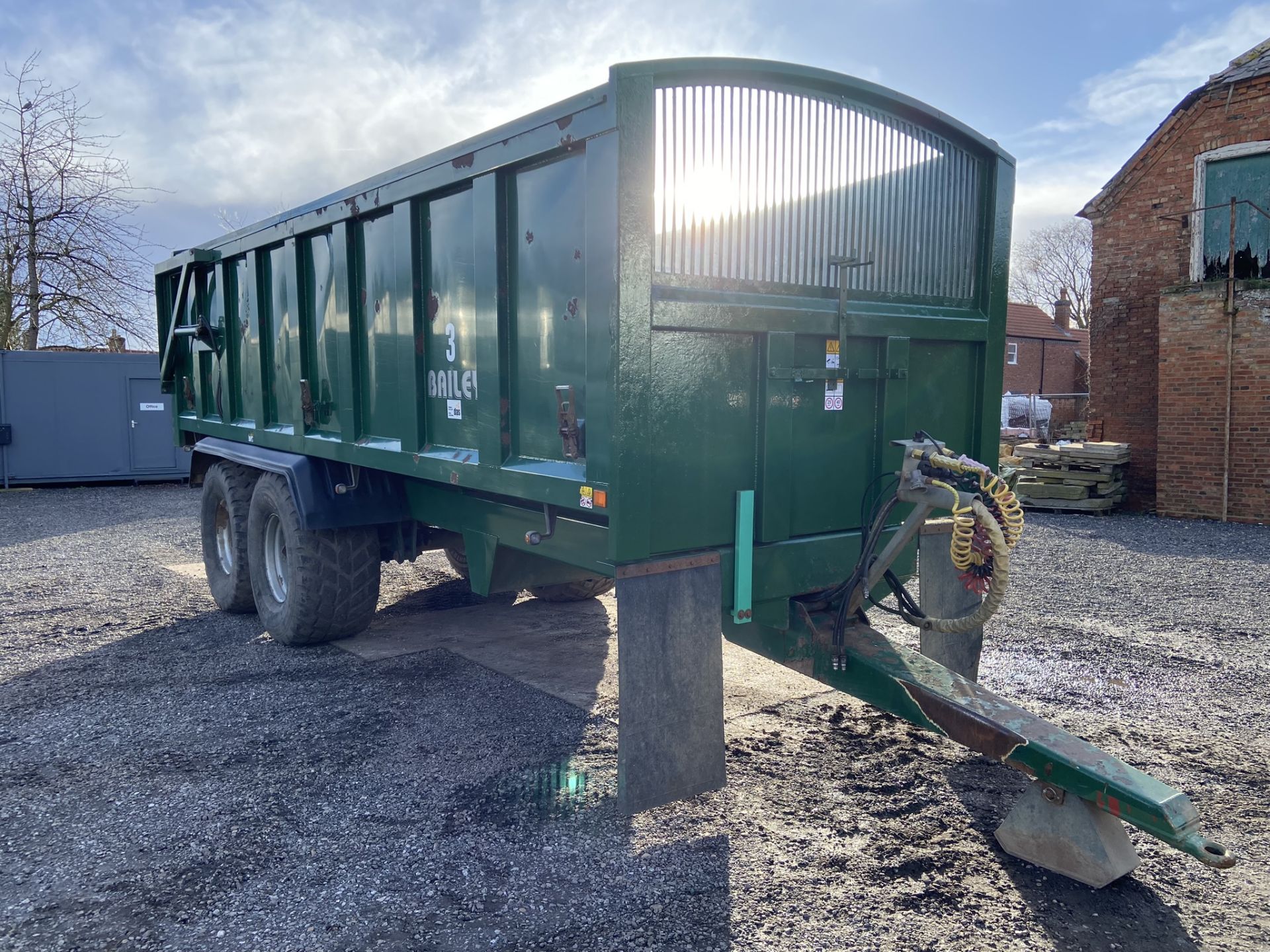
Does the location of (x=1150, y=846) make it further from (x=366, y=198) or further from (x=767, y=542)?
(x=366, y=198)

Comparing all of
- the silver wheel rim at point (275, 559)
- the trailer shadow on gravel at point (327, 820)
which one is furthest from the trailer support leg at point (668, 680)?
the silver wheel rim at point (275, 559)

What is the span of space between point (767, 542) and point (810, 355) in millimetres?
777

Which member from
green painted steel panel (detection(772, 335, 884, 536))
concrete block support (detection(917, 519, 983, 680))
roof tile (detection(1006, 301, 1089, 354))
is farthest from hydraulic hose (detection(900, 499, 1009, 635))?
roof tile (detection(1006, 301, 1089, 354))

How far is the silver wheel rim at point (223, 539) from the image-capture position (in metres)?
7.13

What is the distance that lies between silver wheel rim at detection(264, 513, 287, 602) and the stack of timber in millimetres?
9533

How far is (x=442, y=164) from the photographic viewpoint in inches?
166

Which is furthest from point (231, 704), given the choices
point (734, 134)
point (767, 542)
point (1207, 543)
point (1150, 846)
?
point (1207, 543)

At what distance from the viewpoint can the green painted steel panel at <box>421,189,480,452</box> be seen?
4.21 metres

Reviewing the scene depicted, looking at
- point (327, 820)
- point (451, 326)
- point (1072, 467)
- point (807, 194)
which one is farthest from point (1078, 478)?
point (327, 820)

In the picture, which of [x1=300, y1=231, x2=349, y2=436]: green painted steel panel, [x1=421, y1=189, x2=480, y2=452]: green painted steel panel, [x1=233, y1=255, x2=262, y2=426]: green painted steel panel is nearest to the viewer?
[x1=421, y1=189, x2=480, y2=452]: green painted steel panel

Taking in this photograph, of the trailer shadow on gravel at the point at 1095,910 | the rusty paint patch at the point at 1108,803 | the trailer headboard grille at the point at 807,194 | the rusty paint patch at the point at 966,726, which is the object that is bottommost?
the trailer shadow on gravel at the point at 1095,910

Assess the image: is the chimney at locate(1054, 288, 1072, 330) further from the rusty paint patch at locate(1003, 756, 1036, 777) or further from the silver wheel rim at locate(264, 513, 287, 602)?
the rusty paint patch at locate(1003, 756, 1036, 777)

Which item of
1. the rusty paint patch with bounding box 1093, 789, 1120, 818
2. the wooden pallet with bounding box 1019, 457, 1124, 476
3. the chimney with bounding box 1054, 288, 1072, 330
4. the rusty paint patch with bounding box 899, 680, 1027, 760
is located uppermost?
the chimney with bounding box 1054, 288, 1072, 330

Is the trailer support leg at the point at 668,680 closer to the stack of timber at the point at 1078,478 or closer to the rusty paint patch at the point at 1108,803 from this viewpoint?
the rusty paint patch at the point at 1108,803
